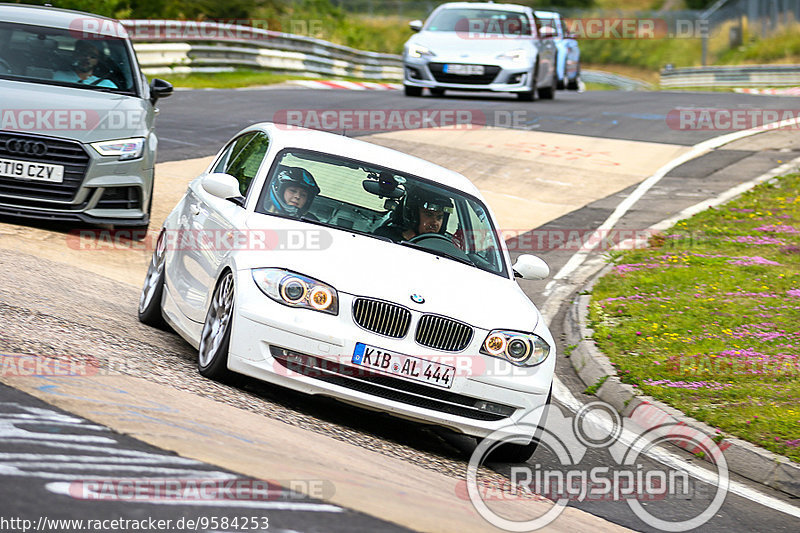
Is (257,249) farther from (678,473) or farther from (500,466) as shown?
(678,473)

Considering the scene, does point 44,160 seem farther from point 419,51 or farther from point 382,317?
point 419,51

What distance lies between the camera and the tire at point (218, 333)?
6.43 meters

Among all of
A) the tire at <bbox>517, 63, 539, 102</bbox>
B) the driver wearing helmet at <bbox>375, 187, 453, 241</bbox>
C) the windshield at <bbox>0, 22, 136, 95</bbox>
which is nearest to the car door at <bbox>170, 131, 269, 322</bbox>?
the driver wearing helmet at <bbox>375, 187, 453, 241</bbox>

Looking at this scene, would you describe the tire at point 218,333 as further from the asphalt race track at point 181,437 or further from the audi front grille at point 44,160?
the audi front grille at point 44,160

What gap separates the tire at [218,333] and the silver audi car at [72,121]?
3857 mm

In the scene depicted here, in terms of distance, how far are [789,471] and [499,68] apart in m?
17.5

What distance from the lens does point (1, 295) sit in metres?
7.54

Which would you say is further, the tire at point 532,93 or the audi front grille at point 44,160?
the tire at point 532,93

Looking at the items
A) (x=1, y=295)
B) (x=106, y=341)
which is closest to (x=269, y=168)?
(x=106, y=341)

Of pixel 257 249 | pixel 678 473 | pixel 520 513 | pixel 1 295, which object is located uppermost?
pixel 257 249
